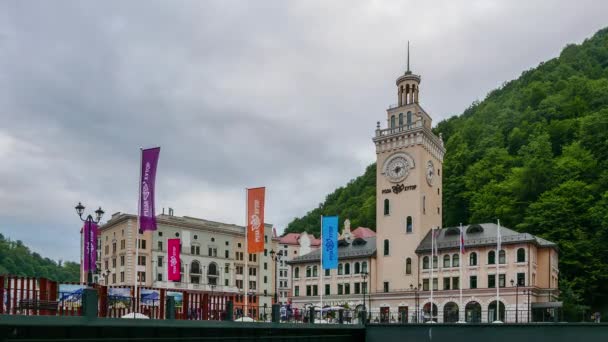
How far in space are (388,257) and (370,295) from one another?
5.17 metres

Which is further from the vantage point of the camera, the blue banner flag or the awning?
the awning

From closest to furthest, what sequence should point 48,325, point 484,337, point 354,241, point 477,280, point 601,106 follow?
point 48,325
point 484,337
point 477,280
point 354,241
point 601,106

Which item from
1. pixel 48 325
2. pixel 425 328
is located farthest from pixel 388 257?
pixel 48 325

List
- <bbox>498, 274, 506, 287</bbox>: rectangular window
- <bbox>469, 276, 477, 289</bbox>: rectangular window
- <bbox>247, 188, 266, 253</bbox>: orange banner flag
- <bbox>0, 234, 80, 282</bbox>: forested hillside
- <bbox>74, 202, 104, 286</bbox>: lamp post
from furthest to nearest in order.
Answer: <bbox>0, 234, 80, 282</bbox>: forested hillside → <bbox>469, 276, 477, 289</bbox>: rectangular window → <bbox>498, 274, 506, 287</bbox>: rectangular window → <bbox>247, 188, 266, 253</bbox>: orange banner flag → <bbox>74, 202, 104, 286</bbox>: lamp post

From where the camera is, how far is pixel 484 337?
3994cm

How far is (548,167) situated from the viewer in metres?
89.7

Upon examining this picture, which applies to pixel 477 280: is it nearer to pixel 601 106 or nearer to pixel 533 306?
pixel 533 306

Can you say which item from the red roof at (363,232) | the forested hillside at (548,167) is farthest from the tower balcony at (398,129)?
the red roof at (363,232)

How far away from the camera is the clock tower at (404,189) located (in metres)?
76.5

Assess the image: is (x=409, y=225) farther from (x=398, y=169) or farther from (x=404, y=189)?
(x=398, y=169)

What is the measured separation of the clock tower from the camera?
76.5 m

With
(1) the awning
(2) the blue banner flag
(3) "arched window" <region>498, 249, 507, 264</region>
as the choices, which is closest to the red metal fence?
(2) the blue banner flag

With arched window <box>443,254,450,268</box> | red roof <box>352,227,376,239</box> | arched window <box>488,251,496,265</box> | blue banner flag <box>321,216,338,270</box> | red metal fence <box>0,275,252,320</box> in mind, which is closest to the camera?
red metal fence <box>0,275,252,320</box>

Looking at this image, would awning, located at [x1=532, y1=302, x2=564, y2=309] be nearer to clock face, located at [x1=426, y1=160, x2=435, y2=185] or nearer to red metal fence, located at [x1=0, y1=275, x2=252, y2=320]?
clock face, located at [x1=426, y1=160, x2=435, y2=185]
